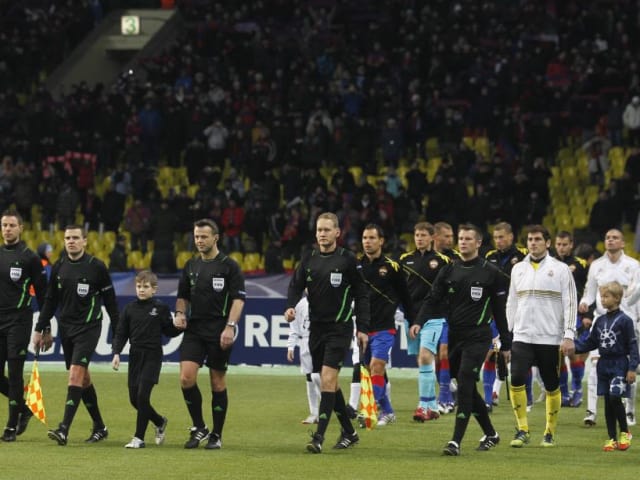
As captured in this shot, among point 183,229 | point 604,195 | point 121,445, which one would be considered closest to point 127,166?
point 183,229

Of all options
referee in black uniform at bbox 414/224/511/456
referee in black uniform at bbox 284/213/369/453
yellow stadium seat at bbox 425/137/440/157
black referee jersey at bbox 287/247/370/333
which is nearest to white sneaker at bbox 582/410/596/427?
referee in black uniform at bbox 414/224/511/456

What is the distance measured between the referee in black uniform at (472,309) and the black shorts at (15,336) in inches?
160

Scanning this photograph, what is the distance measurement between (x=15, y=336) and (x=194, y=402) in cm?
198

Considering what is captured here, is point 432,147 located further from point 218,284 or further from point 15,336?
point 218,284

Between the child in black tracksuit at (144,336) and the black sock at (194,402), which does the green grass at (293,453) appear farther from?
the child in black tracksuit at (144,336)

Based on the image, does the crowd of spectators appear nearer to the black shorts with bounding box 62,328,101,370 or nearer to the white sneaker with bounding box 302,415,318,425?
the white sneaker with bounding box 302,415,318,425

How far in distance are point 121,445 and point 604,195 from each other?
1595 cm

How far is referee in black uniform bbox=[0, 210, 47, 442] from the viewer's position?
1368cm

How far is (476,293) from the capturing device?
13.0 m

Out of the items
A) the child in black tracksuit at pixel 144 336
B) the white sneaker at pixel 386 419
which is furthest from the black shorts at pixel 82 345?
the white sneaker at pixel 386 419

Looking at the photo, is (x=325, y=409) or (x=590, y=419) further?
(x=590, y=419)

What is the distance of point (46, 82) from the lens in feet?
131

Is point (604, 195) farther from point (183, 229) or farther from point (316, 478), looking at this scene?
point (316, 478)

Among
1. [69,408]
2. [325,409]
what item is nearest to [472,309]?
[325,409]
